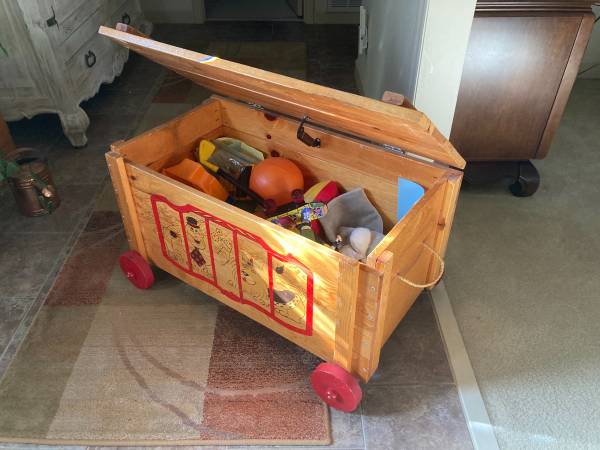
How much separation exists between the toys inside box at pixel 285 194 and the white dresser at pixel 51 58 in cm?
87

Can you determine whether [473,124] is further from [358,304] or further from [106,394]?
[106,394]

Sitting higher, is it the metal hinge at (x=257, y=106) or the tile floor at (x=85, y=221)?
the metal hinge at (x=257, y=106)

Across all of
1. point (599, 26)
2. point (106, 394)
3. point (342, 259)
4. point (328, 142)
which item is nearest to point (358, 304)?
point (342, 259)

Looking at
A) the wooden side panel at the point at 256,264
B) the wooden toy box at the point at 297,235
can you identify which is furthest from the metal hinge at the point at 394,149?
the wooden side panel at the point at 256,264

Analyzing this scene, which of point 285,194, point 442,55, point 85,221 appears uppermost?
point 442,55

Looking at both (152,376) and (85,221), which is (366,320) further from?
(85,221)

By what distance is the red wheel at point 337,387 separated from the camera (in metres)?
1.05

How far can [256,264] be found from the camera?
3.64ft

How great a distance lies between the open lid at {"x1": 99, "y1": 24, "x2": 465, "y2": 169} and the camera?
0.89 meters

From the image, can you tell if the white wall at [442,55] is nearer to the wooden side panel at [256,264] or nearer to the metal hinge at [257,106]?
the metal hinge at [257,106]

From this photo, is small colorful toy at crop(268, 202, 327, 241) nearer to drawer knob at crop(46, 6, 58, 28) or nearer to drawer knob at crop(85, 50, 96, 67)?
drawer knob at crop(46, 6, 58, 28)

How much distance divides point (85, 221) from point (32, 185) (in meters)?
0.20

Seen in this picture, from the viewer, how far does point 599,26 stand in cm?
257


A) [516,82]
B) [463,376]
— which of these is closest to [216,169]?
[463,376]
